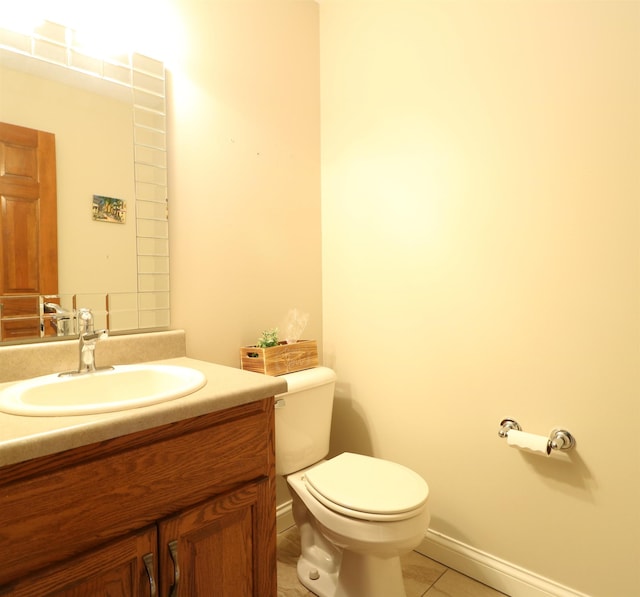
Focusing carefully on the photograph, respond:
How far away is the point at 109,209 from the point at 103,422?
2.58 feet

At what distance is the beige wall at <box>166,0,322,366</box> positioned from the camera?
148 cm

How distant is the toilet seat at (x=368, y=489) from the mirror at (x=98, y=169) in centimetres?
76

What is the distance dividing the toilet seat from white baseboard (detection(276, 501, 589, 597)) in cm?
46

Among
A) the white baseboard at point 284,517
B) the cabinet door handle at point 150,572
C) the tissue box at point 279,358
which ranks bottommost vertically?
the white baseboard at point 284,517

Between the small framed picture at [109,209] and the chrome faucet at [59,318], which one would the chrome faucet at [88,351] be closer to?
the chrome faucet at [59,318]

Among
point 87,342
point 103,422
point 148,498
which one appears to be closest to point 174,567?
point 148,498

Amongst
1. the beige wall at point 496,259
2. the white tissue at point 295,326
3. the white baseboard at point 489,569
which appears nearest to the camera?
the beige wall at point 496,259

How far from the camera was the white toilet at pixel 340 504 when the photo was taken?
3.89 feet

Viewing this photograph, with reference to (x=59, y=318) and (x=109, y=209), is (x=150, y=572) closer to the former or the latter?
(x=59, y=318)

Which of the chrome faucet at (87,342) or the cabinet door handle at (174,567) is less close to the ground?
the chrome faucet at (87,342)

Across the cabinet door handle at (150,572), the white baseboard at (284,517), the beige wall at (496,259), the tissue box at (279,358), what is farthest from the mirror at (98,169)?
the white baseboard at (284,517)

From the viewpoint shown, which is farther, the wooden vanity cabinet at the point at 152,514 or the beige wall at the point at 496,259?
the beige wall at the point at 496,259

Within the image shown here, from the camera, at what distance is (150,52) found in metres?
1.38

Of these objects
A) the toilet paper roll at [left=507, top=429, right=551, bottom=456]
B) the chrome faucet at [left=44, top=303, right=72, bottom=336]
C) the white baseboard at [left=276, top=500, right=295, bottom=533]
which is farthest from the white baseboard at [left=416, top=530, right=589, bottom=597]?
the chrome faucet at [left=44, top=303, right=72, bottom=336]
